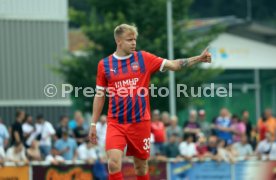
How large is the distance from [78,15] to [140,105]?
60.5 ft

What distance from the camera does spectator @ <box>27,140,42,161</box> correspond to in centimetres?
2177

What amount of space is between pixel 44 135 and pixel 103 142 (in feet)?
4.66

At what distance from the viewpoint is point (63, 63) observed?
3048cm

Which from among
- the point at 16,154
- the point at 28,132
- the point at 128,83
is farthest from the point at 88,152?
the point at 128,83

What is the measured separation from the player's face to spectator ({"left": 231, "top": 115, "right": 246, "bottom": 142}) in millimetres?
12088

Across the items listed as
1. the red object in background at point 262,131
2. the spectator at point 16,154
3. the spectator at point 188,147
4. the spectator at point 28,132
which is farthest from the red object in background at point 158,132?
the red object in background at point 262,131

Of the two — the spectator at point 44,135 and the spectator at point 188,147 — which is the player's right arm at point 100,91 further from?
the spectator at point 188,147

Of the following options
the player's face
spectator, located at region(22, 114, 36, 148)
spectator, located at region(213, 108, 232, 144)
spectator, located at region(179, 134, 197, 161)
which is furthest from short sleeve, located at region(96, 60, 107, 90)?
spectator, located at region(213, 108, 232, 144)

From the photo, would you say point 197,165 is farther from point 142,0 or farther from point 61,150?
point 142,0

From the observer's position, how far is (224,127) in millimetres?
25750

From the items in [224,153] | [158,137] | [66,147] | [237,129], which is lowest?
[224,153]

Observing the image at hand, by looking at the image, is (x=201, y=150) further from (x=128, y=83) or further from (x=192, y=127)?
(x=128, y=83)

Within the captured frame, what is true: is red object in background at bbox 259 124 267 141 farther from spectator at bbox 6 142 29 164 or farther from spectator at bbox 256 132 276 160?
spectator at bbox 6 142 29 164

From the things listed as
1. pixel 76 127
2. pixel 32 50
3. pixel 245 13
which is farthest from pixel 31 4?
pixel 245 13
